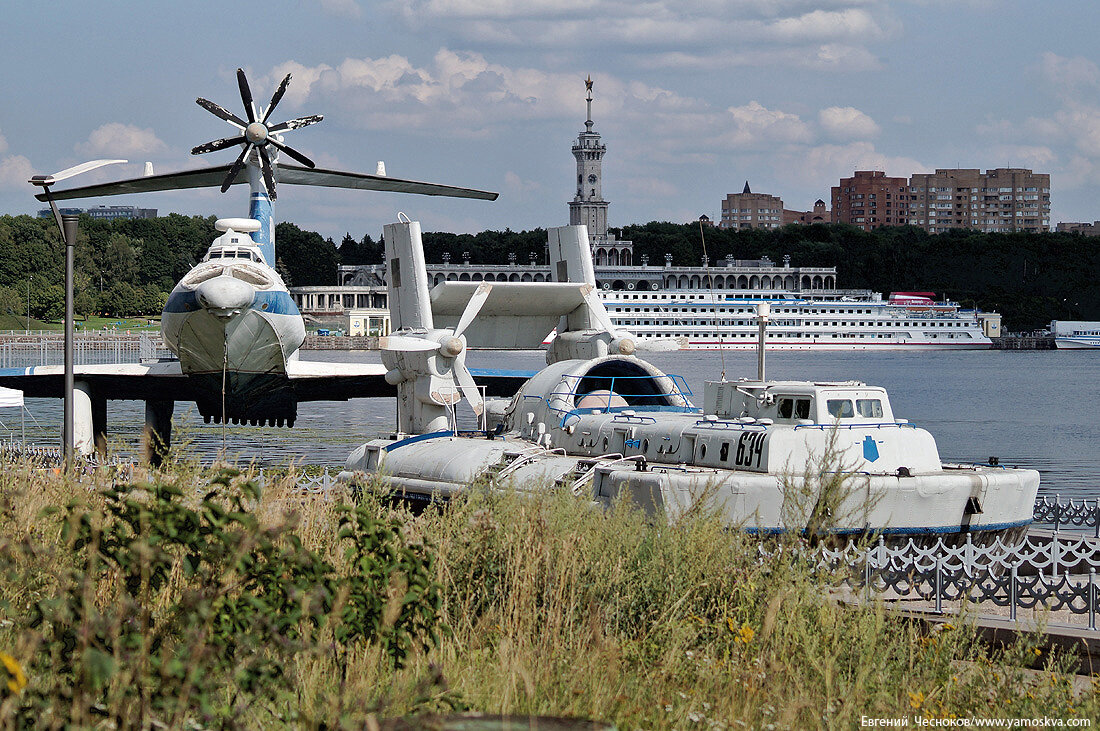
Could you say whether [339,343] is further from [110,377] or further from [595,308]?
[595,308]

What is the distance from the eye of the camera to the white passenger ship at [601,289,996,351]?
538 ft

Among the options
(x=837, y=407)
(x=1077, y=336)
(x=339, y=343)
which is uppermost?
(x=837, y=407)

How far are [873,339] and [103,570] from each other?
169 metres

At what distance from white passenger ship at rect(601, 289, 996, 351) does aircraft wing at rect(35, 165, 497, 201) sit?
120 meters

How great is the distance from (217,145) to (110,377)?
25.4ft

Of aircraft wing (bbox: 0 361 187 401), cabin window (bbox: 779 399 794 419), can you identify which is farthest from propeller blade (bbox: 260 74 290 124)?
cabin window (bbox: 779 399 794 419)

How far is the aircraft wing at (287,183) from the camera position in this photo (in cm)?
3553

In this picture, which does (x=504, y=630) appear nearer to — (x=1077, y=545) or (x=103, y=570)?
(x=103, y=570)

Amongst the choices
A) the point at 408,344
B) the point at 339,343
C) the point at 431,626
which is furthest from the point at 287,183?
the point at 339,343

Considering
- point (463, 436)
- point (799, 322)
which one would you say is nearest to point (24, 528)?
point (463, 436)

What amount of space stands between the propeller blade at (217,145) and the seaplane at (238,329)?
0.04 metres

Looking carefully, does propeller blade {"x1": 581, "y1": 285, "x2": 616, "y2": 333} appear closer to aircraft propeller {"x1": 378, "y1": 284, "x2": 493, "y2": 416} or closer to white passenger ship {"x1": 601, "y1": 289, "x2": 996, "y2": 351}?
aircraft propeller {"x1": 378, "y1": 284, "x2": 493, "y2": 416}

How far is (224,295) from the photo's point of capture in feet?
95.7

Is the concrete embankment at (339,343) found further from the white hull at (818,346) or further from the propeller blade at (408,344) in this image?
the propeller blade at (408,344)
